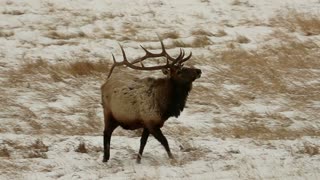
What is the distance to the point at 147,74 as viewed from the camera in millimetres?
13328

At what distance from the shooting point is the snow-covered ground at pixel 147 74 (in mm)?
7734

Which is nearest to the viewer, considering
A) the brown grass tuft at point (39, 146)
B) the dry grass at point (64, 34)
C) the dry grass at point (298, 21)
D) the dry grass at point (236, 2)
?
the brown grass tuft at point (39, 146)

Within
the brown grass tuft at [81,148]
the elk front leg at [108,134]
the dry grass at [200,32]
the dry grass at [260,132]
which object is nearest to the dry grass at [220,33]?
the dry grass at [200,32]

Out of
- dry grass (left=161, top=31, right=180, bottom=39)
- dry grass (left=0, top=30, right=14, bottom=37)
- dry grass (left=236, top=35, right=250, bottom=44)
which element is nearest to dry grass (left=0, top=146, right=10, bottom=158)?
dry grass (left=0, top=30, right=14, bottom=37)

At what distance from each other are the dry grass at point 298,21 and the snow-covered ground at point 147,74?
0.22 metres

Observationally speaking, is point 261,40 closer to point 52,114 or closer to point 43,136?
point 52,114

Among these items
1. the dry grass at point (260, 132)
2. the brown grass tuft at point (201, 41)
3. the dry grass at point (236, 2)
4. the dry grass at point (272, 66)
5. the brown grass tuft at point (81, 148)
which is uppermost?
the brown grass tuft at point (81, 148)

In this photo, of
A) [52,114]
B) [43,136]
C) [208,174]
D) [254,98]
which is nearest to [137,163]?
[208,174]

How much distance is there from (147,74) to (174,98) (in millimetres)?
5109

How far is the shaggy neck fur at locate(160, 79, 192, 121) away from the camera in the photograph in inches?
321

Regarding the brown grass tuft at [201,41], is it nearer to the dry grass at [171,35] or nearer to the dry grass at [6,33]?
the dry grass at [171,35]

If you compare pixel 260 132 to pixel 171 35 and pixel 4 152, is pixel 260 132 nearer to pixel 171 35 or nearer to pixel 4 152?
pixel 4 152

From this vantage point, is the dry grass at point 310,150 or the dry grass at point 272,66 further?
the dry grass at point 272,66

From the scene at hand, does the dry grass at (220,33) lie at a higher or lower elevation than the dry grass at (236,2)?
higher
